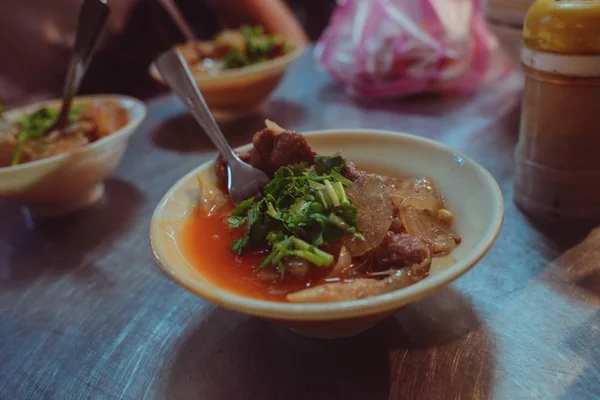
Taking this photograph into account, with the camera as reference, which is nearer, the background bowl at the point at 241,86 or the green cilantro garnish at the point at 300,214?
the green cilantro garnish at the point at 300,214

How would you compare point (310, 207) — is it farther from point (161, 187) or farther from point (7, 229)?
point (7, 229)

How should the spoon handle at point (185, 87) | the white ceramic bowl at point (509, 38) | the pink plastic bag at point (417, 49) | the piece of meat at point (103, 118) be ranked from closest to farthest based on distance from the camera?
the spoon handle at point (185, 87), the piece of meat at point (103, 118), the white ceramic bowl at point (509, 38), the pink plastic bag at point (417, 49)

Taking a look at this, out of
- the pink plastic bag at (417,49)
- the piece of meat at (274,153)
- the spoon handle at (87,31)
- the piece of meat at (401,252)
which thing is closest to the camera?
the piece of meat at (401,252)

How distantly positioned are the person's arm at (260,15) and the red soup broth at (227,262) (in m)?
2.03

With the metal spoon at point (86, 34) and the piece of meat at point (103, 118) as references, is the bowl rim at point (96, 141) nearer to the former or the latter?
the piece of meat at point (103, 118)

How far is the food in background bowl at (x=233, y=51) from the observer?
7.78 feet

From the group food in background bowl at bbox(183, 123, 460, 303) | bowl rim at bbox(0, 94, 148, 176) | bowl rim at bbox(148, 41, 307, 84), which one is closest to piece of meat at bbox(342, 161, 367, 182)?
food in background bowl at bbox(183, 123, 460, 303)

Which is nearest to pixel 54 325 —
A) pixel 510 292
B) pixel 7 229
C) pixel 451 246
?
pixel 7 229

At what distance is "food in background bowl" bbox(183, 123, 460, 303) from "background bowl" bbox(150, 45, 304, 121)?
37.3 inches

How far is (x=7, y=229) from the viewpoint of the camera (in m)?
1.71

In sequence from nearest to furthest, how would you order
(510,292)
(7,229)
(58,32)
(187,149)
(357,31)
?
(510,292) < (7,229) < (187,149) < (357,31) < (58,32)

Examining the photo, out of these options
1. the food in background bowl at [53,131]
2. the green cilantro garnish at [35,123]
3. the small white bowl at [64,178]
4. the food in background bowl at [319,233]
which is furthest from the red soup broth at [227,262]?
the green cilantro garnish at [35,123]

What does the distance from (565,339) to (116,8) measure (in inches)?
123

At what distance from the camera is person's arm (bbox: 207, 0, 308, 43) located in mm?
3064
